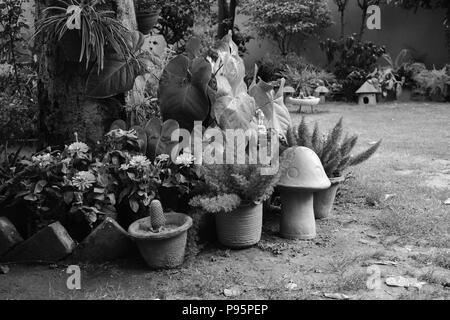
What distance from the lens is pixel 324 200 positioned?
3750 mm

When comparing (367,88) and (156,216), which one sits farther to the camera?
(367,88)

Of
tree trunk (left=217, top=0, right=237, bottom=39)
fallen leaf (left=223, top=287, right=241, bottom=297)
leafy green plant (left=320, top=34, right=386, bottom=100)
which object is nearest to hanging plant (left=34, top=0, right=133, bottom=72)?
fallen leaf (left=223, top=287, right=241, bottom=297)

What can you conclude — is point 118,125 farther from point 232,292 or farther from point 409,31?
point 409,31

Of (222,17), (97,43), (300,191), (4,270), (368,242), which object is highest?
(222,17)

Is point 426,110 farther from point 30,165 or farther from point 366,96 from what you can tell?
point 30,165

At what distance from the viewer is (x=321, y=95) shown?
10812 mm

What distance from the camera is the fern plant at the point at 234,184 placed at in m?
3.04

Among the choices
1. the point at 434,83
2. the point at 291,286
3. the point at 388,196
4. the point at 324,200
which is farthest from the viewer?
the point at 434,83

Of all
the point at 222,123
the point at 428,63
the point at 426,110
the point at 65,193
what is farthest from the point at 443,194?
the point at 428,63

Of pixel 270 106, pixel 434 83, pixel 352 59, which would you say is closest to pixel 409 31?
pixel 352 59

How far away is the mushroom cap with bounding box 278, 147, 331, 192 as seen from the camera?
3309mm

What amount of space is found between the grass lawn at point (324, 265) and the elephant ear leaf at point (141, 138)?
75 cm

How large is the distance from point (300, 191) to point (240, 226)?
47cm

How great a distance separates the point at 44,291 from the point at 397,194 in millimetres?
2896
